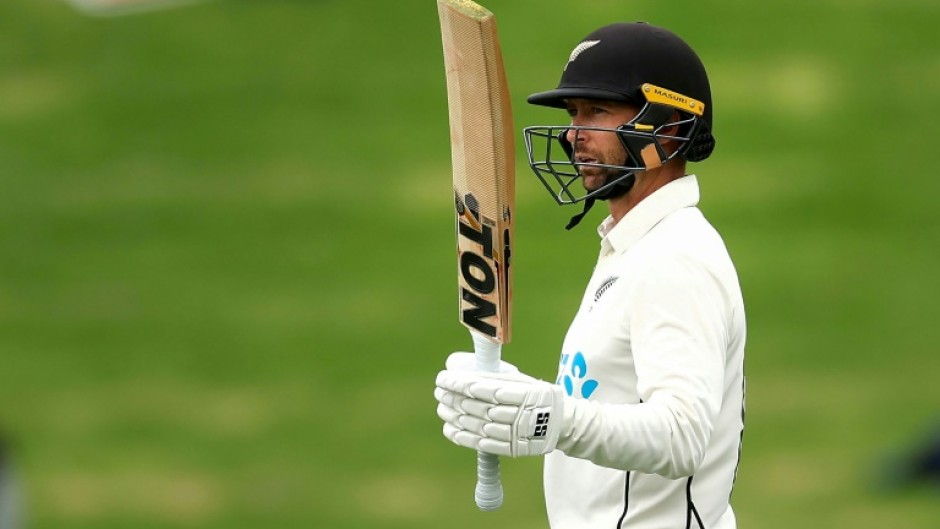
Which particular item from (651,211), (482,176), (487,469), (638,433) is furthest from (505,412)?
(651,211)

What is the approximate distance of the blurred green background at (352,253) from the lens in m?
5.34

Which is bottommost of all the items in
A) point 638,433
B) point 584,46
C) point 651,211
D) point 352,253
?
point 352,253

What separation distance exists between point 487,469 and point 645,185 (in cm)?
54

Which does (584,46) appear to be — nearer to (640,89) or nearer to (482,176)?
(640,89)

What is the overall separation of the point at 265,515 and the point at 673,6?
2465 mm

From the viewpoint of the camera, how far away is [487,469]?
7.66 feet

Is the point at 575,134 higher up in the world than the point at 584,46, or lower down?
lower down

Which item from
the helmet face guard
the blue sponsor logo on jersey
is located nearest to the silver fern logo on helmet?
the helmet face guard

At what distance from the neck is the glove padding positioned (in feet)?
1.52

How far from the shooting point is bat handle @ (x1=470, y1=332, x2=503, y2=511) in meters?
2.25

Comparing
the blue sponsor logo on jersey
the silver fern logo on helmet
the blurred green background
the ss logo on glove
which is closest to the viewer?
the ss logo on glove

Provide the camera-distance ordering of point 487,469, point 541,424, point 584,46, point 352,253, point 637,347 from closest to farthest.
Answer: point 541,424 → point 637,347 → point 487,469 → point 584,46 → point 352,253

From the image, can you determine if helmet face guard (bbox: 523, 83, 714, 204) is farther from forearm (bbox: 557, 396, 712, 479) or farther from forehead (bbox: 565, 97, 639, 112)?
forearm (bbox: 557, 396, 712, 479)

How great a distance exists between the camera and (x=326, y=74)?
5812 mm
